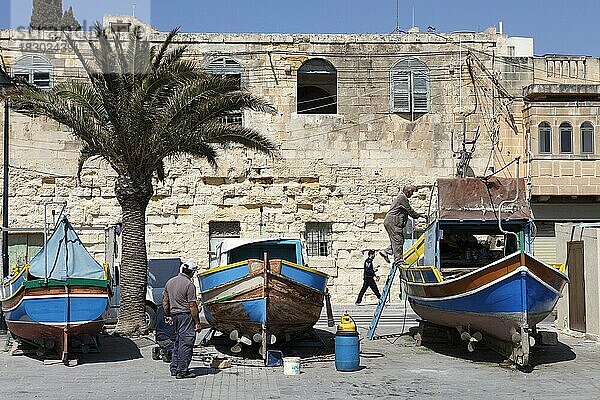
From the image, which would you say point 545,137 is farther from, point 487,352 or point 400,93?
point 487,352

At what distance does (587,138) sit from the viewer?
27875 mm

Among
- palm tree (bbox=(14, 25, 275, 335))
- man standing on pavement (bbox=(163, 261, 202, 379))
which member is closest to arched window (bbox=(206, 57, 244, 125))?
palm tree (bbox=(14, 25, 275, 335))

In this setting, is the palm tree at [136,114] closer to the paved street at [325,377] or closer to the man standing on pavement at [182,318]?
the paved street at [325,377]

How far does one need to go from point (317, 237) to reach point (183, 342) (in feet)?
50.0

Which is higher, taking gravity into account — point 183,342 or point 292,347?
point 183,342

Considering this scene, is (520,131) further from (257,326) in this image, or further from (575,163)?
(257,326)

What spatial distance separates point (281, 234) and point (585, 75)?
37.1ft

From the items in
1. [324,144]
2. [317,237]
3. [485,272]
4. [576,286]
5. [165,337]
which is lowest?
[165,337]

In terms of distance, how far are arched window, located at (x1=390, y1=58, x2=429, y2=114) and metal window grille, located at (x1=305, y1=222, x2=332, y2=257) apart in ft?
14.4

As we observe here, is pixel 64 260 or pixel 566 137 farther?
pixel 566 137

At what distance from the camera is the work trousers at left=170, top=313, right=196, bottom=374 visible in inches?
533

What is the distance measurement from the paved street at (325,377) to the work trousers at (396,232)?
6.71 ft

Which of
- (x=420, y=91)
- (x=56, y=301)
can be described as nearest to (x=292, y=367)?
(x=56, y=301)

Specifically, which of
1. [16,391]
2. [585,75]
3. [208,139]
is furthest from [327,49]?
[16,391]
